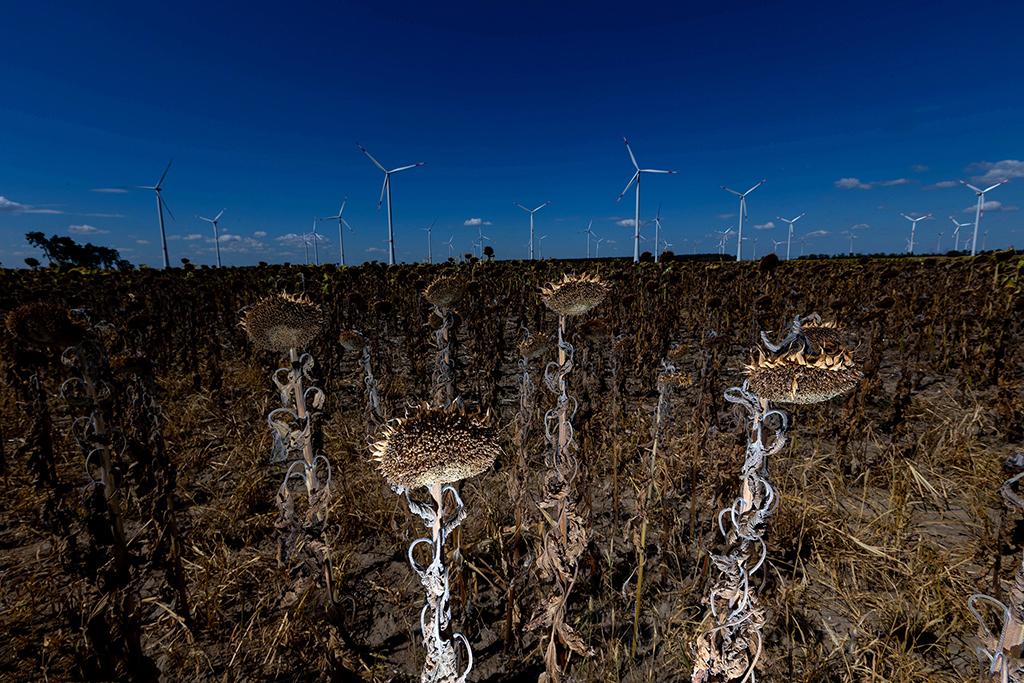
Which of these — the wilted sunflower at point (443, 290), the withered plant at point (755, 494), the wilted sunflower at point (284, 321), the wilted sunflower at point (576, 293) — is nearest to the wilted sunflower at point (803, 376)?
the withered plant at point (755, 494)

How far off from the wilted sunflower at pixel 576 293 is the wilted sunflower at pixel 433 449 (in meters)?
1.92

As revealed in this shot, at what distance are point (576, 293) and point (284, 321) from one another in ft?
7.35

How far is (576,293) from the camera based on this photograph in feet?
12.5

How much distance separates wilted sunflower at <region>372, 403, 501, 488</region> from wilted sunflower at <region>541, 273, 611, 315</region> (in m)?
1.92

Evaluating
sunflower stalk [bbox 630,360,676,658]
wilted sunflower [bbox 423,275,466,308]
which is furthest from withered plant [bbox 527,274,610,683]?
wilted sunflower [bbox 423,275,466,308]

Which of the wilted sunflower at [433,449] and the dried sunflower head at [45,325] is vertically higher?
the dried sunflower head at [45,325]

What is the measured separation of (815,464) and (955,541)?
138 cm

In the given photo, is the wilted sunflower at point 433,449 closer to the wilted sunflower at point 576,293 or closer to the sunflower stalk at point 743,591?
the sunflower stalk at point 743,591

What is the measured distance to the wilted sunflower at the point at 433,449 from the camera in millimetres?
1989

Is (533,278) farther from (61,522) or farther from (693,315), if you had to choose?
(61,522)

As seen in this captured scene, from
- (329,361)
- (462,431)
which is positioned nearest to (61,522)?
(462,431)

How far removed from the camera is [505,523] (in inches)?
183

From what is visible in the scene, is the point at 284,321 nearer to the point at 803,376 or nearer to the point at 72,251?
the point at 803,376

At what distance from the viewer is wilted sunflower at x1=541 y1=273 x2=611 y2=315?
3.80m
